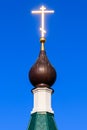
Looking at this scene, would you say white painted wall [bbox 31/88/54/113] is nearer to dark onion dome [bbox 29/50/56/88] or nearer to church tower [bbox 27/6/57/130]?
church tower [bbox 27/6/57/130]

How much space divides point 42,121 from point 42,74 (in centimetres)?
235

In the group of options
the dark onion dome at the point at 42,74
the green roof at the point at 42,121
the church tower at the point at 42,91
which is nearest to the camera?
the green roof at the point at 42,121

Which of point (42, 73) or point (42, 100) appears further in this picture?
point (42, 73)

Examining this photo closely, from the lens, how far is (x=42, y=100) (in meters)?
18.8

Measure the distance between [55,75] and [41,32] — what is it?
2.40 metres

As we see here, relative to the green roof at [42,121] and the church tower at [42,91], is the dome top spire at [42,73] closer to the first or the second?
the church tower at [42,91]

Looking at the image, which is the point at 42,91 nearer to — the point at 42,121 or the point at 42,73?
the point at 42,73

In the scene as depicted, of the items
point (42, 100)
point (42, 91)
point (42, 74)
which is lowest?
point (42, 100)

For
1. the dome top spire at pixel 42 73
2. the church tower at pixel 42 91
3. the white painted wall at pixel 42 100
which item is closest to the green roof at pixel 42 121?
the church tower at pixel 42 91

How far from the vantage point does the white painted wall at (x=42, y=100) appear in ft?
61.3

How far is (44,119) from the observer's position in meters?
18.2

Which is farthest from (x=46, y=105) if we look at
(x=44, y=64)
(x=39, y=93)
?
(x=44, y=64)

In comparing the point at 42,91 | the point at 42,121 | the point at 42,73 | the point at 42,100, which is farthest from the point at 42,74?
the point at 42,121
